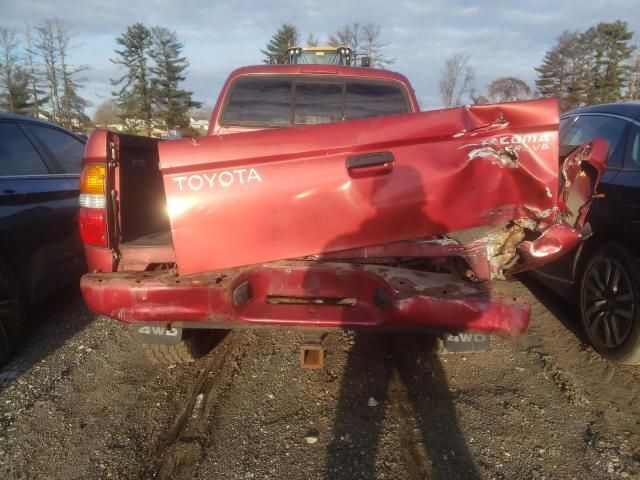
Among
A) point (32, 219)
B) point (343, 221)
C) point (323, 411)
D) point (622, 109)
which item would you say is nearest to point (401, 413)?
point (323, 411)

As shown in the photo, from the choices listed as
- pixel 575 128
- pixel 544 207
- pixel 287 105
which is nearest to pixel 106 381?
pixel 287 105

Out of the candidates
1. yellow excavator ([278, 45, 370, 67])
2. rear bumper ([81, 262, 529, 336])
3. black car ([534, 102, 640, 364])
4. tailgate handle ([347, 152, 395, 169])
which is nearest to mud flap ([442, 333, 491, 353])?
rear bumper ([81, 262, 529, 336])

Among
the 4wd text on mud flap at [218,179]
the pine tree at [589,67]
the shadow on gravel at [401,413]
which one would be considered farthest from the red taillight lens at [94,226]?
the pine tree at [589,67]

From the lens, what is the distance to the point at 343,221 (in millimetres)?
2561

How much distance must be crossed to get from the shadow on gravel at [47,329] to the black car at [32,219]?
6.1 inches

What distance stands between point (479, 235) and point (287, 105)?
2.24 meters

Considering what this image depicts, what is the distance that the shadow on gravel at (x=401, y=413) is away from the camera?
98.7 inches

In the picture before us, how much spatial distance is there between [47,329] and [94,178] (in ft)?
7.54

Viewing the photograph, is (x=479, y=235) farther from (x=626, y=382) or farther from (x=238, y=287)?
(x=626, y=382)

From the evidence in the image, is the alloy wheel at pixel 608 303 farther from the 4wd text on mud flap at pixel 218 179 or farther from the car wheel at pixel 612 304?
the 4wd text on mud flap at pixel 218 179

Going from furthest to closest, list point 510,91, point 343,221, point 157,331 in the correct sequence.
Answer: point 510,91
point 157,331
point 343,221

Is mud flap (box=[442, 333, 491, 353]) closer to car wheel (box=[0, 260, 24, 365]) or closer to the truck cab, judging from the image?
the truck cab

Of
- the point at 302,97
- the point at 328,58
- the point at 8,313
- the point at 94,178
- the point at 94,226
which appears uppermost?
the point at 328,58

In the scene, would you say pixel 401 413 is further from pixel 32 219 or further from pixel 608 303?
pixel 32 219
